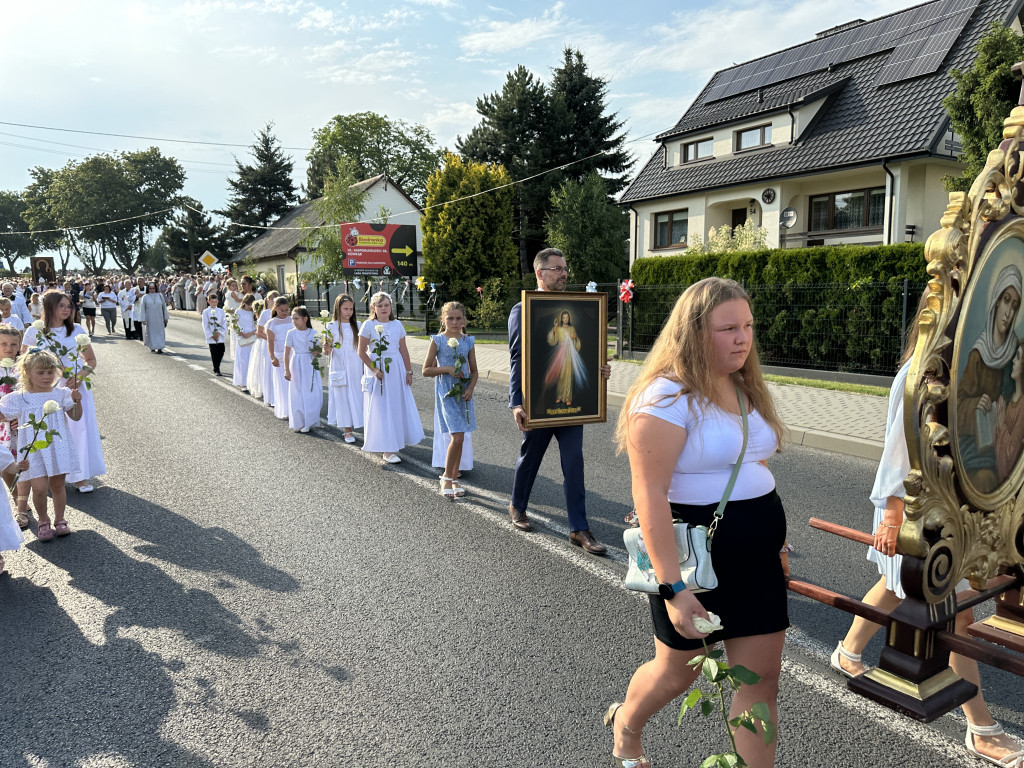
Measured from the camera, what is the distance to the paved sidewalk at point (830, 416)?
8.52m

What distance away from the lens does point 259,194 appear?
67.4 metres

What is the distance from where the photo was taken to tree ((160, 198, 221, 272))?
6512cm

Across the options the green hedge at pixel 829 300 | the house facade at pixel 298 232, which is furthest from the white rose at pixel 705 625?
the house facade at pixel 298 232

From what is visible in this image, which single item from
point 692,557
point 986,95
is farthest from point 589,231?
point 692,557

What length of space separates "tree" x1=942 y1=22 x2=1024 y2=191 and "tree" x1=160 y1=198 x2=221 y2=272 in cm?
6333

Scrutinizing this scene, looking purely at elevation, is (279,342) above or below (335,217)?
below

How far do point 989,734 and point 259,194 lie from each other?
7202 centimetres

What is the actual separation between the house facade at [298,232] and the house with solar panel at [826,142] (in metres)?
16.9

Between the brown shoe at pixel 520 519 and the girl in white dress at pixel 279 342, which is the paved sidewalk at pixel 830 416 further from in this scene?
the girl in white dress at pixel 279 342

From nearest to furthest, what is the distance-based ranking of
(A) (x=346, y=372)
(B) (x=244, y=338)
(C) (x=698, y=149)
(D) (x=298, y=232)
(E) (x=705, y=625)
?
1. (E) (x=705, y=625)
2. (A) (x=346, y=372)
3. (B) (x=244, y=338)
4. (C) (x=698, y=149)
5. (D) (x=298, y=232)

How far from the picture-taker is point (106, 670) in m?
3.52

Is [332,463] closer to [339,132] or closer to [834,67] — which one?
[834,67]

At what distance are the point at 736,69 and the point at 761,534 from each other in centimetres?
3202

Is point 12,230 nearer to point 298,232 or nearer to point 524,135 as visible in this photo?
point 298,232
